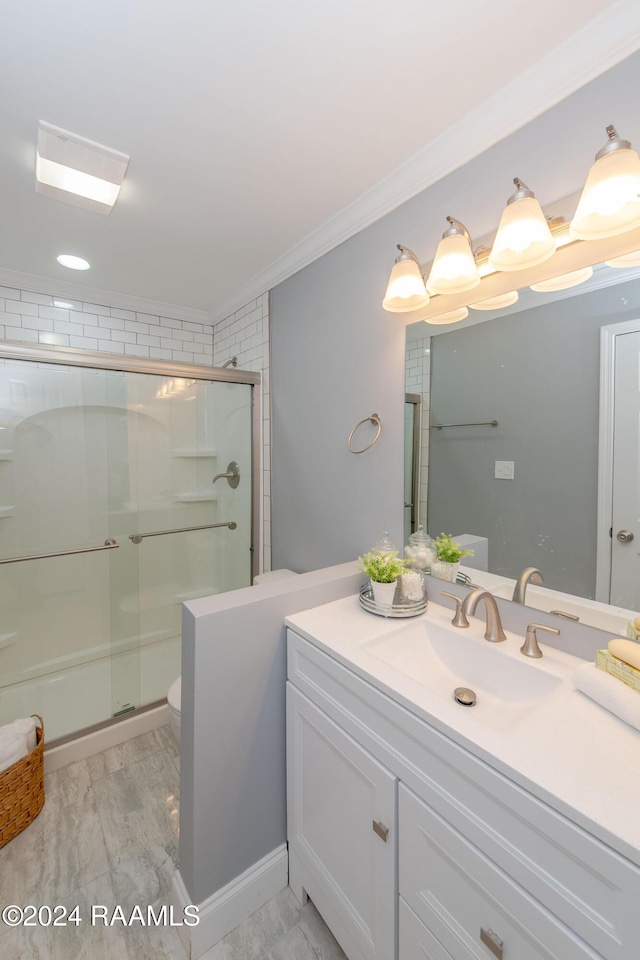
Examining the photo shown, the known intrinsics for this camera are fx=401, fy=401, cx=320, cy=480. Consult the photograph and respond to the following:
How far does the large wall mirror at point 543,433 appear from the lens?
102 centimetres

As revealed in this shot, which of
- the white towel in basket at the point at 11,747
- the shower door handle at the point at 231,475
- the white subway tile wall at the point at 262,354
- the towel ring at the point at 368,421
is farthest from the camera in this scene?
the shower door handle at the point at 231,475

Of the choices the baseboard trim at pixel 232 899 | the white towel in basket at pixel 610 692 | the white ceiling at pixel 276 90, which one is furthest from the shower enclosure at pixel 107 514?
the white towel in basket at pixel 610 692

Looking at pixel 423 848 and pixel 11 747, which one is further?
pixel 11 747

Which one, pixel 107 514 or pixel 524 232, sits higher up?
pixel 524 232

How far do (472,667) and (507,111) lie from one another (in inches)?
61.6

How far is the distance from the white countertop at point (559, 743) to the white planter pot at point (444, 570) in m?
0.30

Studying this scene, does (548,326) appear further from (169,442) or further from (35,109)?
(169,442)

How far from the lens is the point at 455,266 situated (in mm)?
1200

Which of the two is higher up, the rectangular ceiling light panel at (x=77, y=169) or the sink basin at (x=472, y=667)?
the rectangular ceiling light panel at (x=77, y=169)

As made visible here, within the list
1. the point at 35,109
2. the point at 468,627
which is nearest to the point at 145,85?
the point at 35,109

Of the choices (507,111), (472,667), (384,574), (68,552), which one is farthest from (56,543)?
(507,111)

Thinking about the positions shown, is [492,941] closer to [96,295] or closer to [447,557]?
[447,557]

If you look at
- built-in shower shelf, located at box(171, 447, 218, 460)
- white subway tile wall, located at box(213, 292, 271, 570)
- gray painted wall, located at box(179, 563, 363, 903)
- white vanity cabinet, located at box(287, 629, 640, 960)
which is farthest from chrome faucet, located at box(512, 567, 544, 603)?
built-in shower shelf, located at box(171, 447, 218, 460)

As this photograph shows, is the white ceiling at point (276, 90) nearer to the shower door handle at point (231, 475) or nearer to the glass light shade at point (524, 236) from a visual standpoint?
the glass light shade at point (524, 236)
